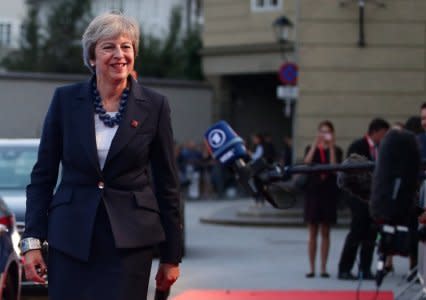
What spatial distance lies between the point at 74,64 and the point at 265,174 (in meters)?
51.3

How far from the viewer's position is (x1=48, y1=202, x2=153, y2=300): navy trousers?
535cm

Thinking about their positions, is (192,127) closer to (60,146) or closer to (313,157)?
(313,157)

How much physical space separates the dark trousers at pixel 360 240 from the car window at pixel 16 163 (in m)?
3.68

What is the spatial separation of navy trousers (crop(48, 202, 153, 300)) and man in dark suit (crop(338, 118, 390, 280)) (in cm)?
859

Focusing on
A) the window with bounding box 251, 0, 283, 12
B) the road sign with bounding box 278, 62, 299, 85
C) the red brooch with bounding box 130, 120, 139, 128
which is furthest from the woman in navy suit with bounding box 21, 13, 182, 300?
the window with bounding box 251, 0, 283, 12

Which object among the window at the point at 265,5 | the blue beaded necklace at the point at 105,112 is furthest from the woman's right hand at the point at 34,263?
the window at the point at 265,5

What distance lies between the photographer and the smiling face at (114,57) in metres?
5.51

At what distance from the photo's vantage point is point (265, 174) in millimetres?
4953

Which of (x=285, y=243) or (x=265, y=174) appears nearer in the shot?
(x=265, y=174)

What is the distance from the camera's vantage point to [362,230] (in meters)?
14.4

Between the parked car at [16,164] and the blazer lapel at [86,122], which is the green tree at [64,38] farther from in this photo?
the blazer lapel at [86,122]

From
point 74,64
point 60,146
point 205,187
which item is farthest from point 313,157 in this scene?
point 74,64

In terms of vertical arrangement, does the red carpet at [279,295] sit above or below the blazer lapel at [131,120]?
below

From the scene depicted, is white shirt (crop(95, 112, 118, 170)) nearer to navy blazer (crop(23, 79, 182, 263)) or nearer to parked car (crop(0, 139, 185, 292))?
navy blazer (crop(23, 79, 182, 263))
